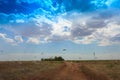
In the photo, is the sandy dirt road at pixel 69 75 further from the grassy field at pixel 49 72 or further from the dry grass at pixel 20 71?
the dry grass at pixel 20 71

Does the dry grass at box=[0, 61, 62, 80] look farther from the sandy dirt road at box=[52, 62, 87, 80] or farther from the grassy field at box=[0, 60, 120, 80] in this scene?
the sandy dirt road at box=[52, 62, 87, 80]

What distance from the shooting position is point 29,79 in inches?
1148

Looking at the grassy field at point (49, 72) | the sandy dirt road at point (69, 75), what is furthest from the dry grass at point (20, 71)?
the sandy dirt road at point (69, 75)

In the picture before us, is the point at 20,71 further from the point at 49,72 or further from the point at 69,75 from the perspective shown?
the point at 69,75

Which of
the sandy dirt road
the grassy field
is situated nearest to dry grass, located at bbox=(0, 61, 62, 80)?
the grassy field

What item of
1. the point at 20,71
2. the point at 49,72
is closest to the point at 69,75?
the point at 49,72

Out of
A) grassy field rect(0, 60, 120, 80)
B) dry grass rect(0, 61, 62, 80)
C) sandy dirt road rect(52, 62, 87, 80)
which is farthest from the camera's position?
grassy field rect(0, 60, 120, 80)

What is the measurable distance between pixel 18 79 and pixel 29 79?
4.24 ft

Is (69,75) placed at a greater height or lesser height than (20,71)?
lesser

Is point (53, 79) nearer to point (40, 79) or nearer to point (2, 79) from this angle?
point (40, 79)

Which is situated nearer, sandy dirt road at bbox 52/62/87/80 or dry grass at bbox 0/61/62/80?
sandy dirt road at bbox 52/62/87/80

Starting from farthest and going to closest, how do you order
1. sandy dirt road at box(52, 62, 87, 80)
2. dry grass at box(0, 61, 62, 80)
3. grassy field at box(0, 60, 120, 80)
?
grassy field at box(0, 60, 120, 80) → dry grass at box(0, 61, 62, 80) → sandy dirt road at box(52, 62, 87, 80)

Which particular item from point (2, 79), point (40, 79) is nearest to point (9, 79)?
point (2, 79)

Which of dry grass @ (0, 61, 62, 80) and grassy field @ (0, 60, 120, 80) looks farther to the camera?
grassy field @ (0, 60, 120, 80)
